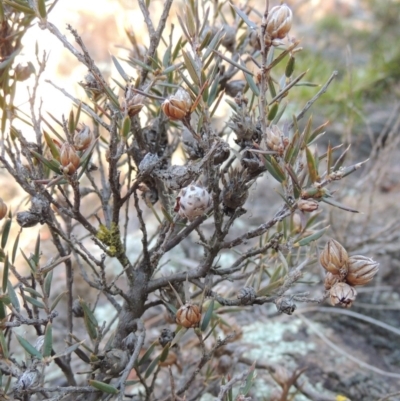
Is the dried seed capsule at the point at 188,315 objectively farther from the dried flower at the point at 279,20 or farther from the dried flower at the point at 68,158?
the dried flower at the point at 279,20

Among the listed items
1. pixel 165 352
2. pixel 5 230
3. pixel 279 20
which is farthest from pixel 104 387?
pixel 279 20

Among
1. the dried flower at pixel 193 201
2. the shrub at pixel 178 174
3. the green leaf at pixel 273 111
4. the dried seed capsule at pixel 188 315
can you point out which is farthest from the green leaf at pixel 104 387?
the green leaf at pixel 273 111

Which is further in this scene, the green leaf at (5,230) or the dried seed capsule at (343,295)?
the green leaf at (5,230)

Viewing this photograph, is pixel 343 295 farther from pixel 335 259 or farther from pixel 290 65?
pixel 290 65

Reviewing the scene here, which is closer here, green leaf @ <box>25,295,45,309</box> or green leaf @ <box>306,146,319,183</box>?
green leaf @ <box>306,146,319,183</box>

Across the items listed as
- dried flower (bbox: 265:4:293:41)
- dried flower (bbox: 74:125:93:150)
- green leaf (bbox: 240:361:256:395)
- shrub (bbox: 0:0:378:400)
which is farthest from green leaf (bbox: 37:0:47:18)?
green leaf (bbox: 240:361:256:395)

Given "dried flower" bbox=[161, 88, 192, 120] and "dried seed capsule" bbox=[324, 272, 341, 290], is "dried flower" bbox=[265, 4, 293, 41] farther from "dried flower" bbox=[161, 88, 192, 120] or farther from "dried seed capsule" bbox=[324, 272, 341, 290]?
"dried seed capsule" bbox=[324, 272, 341, 290]
